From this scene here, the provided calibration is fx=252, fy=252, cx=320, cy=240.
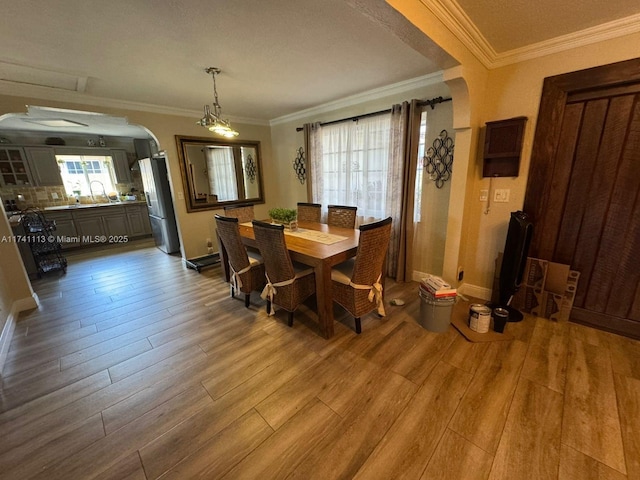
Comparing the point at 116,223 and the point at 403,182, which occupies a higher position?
the point at 403,182

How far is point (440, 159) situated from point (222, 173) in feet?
11.7

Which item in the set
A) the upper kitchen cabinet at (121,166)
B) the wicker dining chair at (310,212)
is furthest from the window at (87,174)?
the wicker dining chair at (310,212)

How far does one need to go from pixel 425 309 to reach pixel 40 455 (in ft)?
8.80

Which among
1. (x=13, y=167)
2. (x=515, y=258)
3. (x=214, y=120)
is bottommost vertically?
(x=515, y=258)

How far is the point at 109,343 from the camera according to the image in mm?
2283

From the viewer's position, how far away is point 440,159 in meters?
2.86

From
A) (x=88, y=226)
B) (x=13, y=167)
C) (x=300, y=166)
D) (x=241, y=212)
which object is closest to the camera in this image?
(x=241, y=212)

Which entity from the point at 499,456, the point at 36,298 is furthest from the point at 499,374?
the point at 36,298

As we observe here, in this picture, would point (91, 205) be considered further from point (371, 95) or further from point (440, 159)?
point (440, 159)

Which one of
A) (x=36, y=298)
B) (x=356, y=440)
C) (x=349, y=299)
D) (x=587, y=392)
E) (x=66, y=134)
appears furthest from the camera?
(x=66, y=134)

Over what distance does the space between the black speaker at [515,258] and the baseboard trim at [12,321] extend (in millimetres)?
4278

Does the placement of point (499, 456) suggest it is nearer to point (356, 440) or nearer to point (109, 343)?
point (356, 440)

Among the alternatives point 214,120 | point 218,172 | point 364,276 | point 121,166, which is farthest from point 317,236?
point 121,166

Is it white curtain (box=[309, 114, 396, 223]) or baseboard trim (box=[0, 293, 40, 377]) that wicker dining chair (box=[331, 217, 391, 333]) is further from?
baseboard trim (box=[0, 293, 40, 377])
